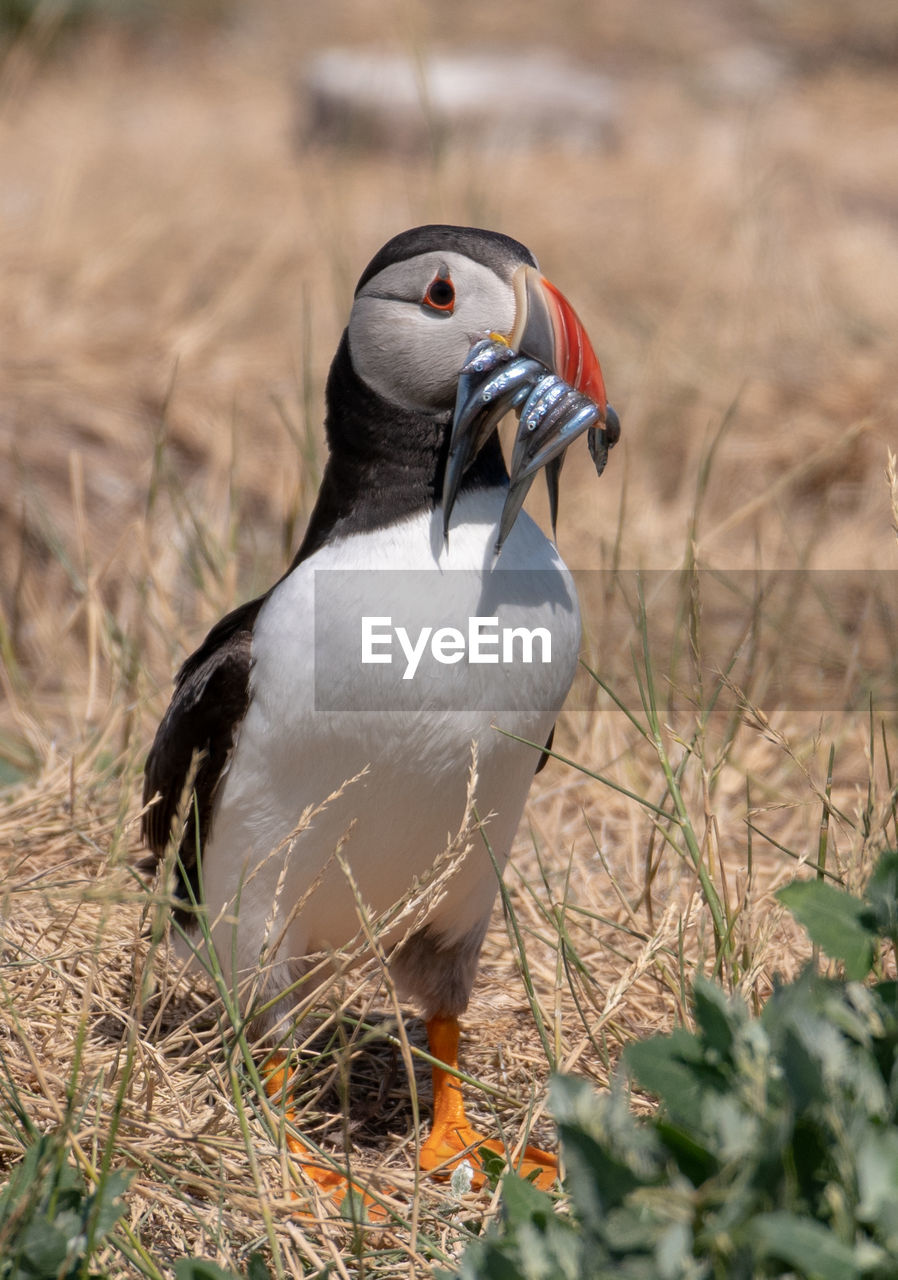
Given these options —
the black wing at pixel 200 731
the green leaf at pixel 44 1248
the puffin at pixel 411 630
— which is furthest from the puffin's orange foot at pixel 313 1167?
the green leaf at pixel 44 1248

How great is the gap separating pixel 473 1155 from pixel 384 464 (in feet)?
4.53

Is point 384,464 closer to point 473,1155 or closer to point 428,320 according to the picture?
point 428,320

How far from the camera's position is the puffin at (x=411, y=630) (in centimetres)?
253

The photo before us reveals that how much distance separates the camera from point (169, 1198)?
7.47ft

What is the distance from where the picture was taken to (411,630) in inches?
99.2

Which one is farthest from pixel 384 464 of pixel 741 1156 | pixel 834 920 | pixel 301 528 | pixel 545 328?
pixel 301 528

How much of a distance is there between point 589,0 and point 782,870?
15322mm

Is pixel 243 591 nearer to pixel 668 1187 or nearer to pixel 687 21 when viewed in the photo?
pixel 668 1187

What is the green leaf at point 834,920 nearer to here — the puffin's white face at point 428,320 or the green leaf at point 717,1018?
the green leaf at point 717,1018

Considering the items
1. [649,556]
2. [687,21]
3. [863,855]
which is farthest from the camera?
[687,21]

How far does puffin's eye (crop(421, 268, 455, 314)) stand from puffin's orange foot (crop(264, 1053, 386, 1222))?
1.40 metres

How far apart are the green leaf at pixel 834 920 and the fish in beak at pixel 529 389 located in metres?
0.97

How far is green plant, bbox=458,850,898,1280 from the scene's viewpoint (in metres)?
1.51

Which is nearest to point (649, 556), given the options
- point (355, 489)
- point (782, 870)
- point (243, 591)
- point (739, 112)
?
point (243, 591)
